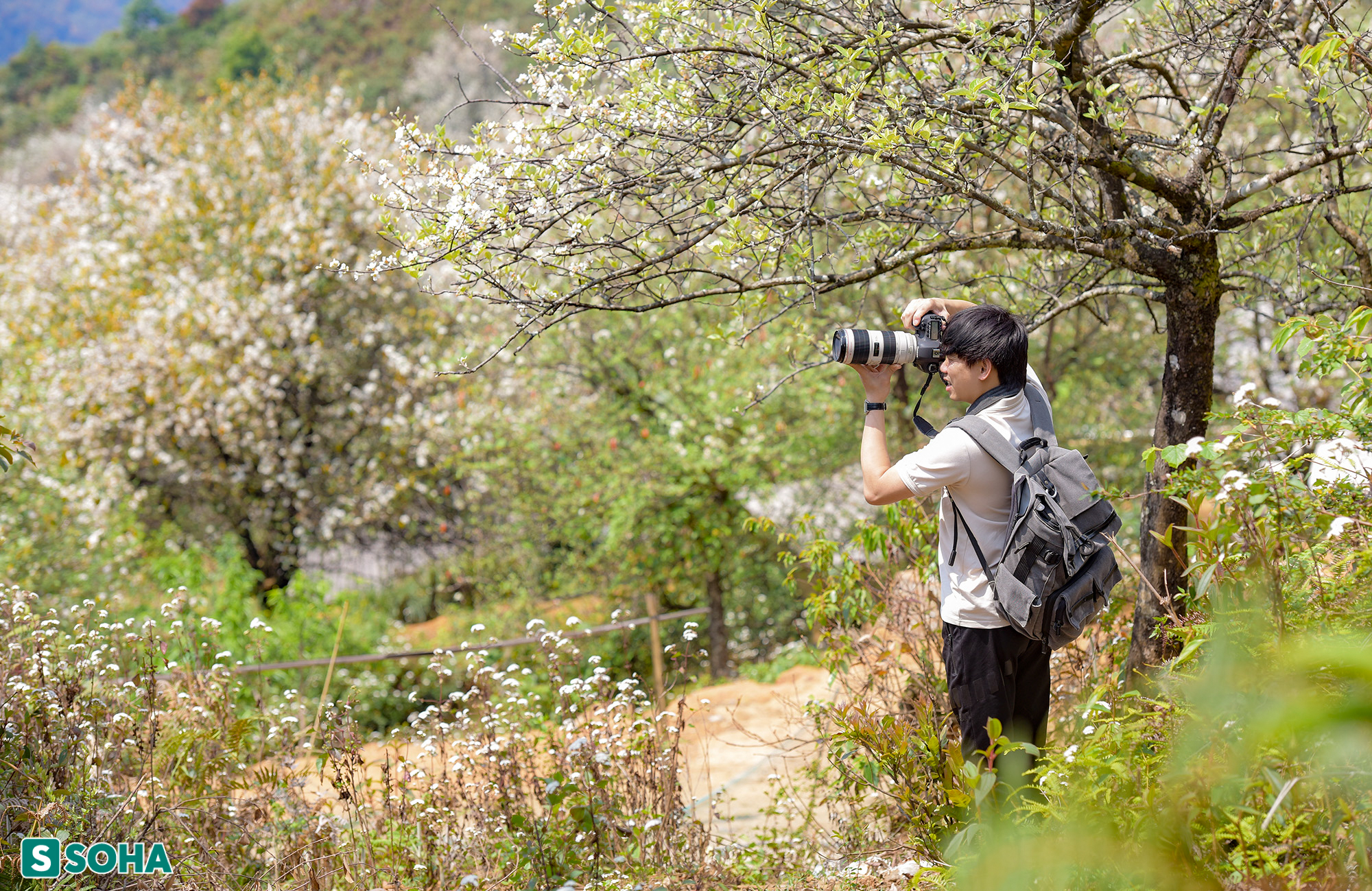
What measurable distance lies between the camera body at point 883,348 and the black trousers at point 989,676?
0.72 meters

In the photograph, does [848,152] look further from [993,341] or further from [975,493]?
[975,493]

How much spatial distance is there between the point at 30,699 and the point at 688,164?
2648 millimetres

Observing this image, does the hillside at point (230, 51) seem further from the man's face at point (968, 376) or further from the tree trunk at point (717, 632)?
the man's face at point (968, 376)

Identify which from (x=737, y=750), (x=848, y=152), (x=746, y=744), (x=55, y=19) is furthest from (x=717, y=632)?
(x=55, y=19)

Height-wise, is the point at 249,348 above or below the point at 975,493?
above

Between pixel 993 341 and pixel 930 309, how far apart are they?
37 cm

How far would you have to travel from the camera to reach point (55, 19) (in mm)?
111250

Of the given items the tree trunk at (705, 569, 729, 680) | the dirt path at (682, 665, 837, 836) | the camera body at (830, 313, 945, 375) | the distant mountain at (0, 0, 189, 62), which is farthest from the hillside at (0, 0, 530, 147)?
the distant mountain at (0, 0, 189, 62)

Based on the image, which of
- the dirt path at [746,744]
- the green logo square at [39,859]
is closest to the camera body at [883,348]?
the dirt path at [746,744]

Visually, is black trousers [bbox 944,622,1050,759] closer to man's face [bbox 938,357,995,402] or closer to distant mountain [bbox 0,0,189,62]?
man's face [bbox 938,357,995,402]

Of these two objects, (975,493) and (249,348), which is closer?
(975,493)

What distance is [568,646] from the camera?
11.2 feet

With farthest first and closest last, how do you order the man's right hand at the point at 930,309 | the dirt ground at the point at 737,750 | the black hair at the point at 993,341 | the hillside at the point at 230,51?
the hillside at the point at 230,51
the dirt ground at the point at 737,750
the man's right hand at the point at 930,309
the black hair at the point at 993,341

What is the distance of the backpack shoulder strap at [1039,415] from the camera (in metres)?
2.54
